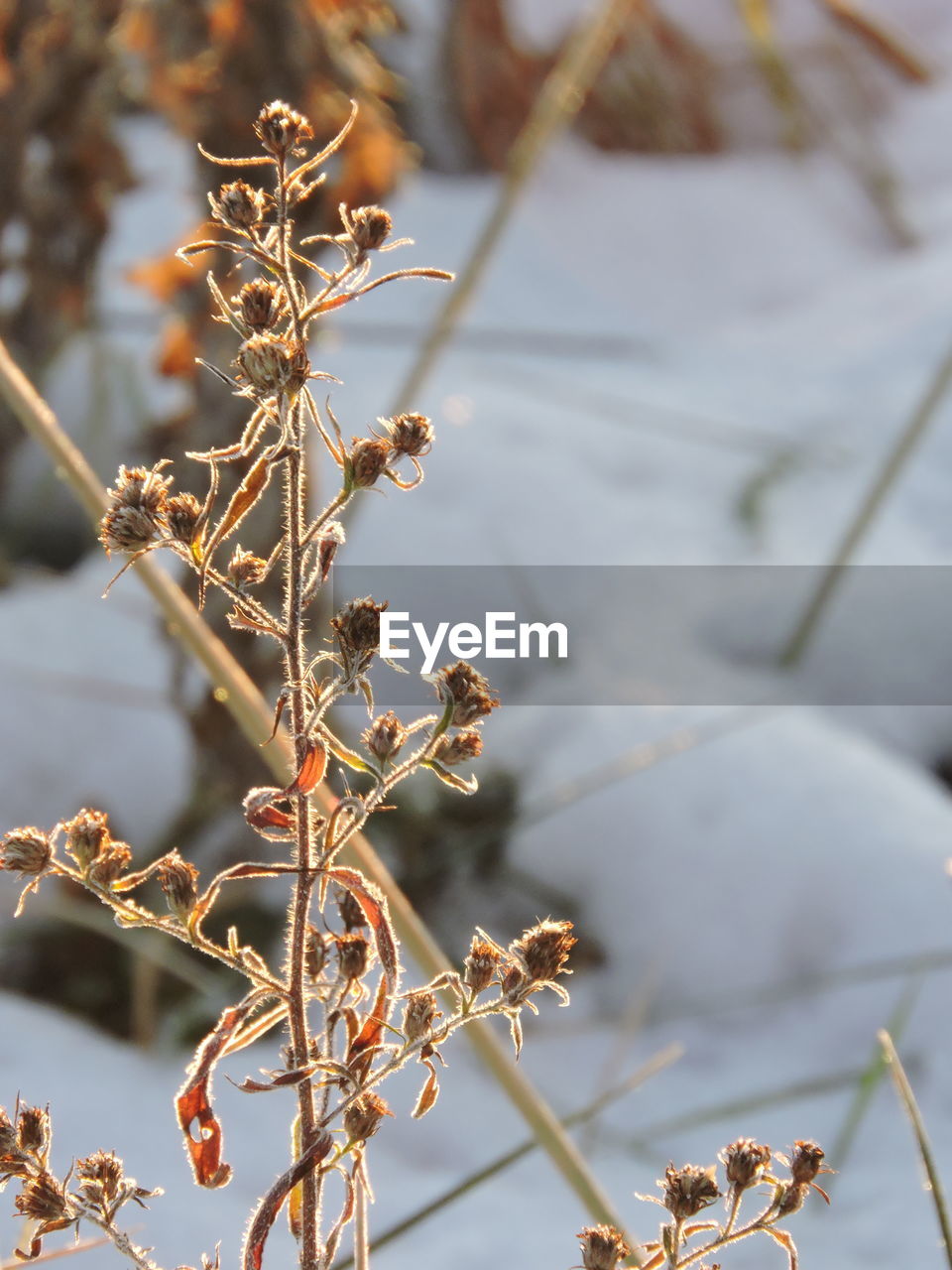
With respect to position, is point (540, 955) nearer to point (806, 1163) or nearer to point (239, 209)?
point (806, 1163)

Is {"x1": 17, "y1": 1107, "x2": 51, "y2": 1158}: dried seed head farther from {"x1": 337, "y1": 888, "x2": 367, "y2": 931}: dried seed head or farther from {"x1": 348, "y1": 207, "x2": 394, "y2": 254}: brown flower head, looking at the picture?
{"x1": 348, "y1": 207, "x2": 394, "y2": 254}: brown flower head

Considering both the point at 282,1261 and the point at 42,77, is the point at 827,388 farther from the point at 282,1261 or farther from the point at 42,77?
the point at 282,1261

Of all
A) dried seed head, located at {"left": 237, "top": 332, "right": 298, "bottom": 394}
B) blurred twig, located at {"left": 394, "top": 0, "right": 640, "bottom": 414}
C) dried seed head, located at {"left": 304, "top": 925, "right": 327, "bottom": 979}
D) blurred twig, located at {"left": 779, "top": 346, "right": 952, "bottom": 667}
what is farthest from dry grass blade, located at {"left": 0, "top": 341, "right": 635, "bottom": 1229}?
blurred twig, located at {"left": 779, "top": 346, "right": 952, "bottom": 667}

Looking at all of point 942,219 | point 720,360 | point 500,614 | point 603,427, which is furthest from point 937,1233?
point 942,219

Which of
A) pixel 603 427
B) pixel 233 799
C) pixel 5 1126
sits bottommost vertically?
pixel 5 1126

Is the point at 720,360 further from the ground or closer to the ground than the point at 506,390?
further from the ground

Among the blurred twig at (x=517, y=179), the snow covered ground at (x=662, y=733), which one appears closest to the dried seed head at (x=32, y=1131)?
the snow covered ground at (x=662, y=733)
